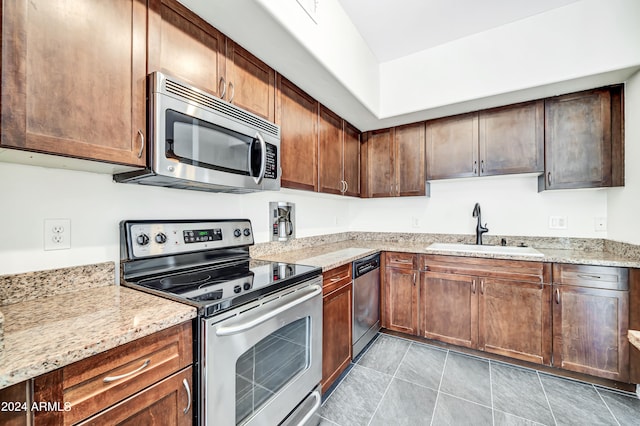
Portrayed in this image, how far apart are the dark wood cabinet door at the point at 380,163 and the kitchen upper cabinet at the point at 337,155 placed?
6.2 inches

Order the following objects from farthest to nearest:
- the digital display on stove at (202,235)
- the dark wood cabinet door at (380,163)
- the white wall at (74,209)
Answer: the dark wood cabinet door at (380,163), the digital display on stove at (202,235), the white wall at (74,209)

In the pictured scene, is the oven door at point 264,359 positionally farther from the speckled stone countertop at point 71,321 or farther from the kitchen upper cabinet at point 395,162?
the kitchen upper cabinet at point 395,162

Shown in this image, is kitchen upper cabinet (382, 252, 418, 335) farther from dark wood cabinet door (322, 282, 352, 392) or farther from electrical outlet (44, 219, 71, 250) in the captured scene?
electrical outlet (44, 219, 71, 250)

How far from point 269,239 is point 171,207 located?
2.64 ft

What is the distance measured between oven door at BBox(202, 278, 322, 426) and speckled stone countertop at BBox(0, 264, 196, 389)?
0.20 m

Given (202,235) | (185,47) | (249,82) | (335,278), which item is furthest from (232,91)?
(335,278)

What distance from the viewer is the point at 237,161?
142 centimetres

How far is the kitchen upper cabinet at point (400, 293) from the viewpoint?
2.42 m

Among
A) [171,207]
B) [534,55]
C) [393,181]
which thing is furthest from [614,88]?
[171,207]

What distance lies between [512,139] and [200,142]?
248 centimetres

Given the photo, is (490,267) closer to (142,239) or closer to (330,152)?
(330,152)

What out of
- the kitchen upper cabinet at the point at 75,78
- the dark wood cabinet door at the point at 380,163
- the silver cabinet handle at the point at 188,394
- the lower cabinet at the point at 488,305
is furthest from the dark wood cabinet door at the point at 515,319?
the kitchen upper cabinet at the point at 75,78

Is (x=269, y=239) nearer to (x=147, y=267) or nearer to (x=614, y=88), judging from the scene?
(x=147, y=267)

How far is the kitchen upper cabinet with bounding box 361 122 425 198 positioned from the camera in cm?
269
